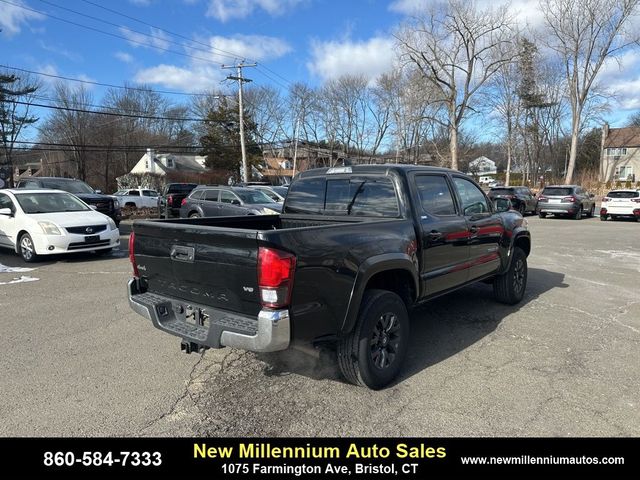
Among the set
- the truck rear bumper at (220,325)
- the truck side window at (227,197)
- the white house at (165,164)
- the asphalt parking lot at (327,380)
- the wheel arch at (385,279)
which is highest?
the white house at (165,164)

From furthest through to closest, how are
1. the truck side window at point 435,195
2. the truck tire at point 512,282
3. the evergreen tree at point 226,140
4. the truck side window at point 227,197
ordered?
the evergreen tree at point 226,140 → the truck side window at point 227,197 → the truck tire at point 512,282 → the truck side window at point 435,195

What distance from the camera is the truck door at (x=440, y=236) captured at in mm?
4285

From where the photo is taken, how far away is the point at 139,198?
32.2 meters

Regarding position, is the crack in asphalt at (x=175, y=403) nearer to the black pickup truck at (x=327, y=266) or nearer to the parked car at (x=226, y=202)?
the black pickup truck at (x=327, y=266)

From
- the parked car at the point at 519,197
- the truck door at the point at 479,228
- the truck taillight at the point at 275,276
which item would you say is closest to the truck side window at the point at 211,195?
the truck door at the point at 479,228

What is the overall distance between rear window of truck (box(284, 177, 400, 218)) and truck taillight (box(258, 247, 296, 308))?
1.63 meters

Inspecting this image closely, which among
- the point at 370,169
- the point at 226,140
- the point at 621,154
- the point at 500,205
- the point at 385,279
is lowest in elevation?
the point at 385,279

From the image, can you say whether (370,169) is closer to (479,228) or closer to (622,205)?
(479,228)

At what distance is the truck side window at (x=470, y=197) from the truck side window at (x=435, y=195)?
0.87 feet

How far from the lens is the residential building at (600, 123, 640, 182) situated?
216ft

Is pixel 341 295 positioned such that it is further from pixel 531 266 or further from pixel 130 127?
pixel 130 127

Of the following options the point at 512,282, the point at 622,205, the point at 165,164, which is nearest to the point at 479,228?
the point at 512,282

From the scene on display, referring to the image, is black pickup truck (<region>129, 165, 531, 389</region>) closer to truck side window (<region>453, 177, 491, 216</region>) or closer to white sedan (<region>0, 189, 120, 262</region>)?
truck side window (<region>453, 177, 491, 216</region>)

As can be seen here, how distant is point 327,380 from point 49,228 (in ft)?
25.8
